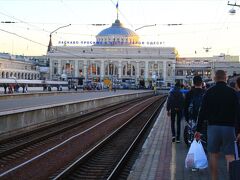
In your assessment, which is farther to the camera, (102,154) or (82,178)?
(102,154)

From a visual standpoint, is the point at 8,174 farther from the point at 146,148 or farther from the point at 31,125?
the point at 31,125

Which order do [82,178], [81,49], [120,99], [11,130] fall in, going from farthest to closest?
1. [81,49]
2. [120,99]
3. [11,130]
4. [82,178]

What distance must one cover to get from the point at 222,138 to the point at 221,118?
339 millimetres

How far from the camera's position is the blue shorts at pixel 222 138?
8.20m

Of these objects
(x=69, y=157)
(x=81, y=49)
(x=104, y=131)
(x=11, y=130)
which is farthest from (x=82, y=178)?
(x=81, y=49)

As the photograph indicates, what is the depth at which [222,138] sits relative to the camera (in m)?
8.27

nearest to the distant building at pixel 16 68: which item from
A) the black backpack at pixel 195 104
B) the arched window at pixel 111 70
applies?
the arched window at pixel 111 70

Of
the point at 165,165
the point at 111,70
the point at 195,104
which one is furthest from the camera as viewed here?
the point at 111,70

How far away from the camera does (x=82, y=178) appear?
1086 centimetres


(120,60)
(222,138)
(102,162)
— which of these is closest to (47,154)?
(102,162)

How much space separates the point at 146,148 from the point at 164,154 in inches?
67.8

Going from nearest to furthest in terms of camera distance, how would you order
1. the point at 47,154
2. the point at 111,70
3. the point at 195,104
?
the point at 195,104, the point at 47,154, the point at 111,70

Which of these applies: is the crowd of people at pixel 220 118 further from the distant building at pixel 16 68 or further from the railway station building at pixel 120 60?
the railway station building at pixel 120 60

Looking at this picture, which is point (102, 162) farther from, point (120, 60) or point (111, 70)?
point (111, 70)
